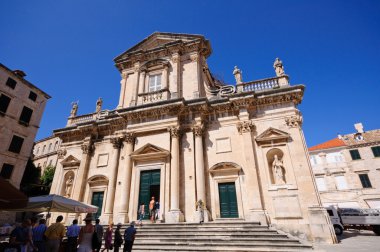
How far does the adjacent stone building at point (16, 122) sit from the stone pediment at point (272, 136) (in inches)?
862

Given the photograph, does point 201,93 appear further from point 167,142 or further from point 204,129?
point 167,142

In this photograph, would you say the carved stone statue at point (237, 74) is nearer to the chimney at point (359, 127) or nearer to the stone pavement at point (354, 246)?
the stone pavement at point (354, 246)

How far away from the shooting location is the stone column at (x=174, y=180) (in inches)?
484

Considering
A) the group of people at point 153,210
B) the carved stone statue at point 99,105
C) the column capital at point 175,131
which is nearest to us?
the group of people at point 153,210

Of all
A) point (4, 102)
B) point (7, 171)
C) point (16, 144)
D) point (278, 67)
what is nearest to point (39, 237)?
point (278, 67)

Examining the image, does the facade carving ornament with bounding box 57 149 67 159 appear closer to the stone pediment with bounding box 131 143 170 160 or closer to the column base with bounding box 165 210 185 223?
the stone pediment with bounding box 131 143 170 160

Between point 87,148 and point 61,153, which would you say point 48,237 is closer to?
point 87,148

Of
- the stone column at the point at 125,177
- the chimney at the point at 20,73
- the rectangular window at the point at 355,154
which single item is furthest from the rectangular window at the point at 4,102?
the rectangular window at the point at 355,154

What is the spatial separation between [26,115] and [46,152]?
21709mm

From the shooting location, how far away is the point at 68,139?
1847cm

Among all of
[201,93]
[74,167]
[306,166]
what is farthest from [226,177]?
[74,167]

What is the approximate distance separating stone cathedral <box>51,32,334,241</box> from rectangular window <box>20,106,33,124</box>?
6.84 metres

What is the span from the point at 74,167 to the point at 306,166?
1661 cm

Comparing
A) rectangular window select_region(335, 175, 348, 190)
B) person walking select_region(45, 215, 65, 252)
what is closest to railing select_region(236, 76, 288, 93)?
person walking select_region(45, 215, 65, 252)
